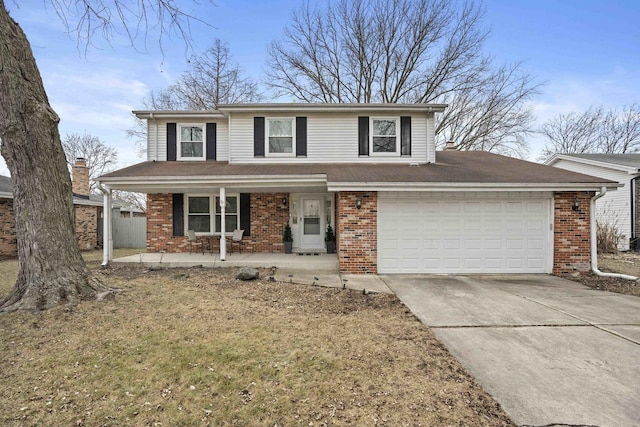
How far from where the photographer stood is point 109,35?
5.48 m

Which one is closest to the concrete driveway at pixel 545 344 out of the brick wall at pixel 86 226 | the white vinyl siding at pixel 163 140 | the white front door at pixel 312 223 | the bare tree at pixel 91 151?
the white front door at pixel 312 223

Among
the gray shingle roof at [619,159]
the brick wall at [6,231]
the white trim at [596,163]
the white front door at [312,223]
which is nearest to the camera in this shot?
the white front door at [312,223]

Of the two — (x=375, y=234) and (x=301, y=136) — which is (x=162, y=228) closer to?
(x=301, y=136)

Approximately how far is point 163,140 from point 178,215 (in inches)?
110

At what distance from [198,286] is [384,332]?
Result: 169 inches

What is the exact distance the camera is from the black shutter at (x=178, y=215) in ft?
34.3

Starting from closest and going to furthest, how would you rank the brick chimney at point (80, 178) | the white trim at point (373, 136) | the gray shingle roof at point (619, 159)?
the white trim at point (373, 136), the gray shingle roof at point (619, 159), the brick chimney at point (80, 178)

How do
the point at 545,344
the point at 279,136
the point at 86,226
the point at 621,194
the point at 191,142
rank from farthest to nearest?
the point at 86,226 < the point at 621,194 < the point at 191,142 < the point at 279,136 < the point at 545,344

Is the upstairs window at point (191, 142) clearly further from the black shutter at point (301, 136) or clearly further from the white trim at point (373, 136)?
the white trim at point (373, 136)

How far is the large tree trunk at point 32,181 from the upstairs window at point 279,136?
19.6ft

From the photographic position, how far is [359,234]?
7848mm

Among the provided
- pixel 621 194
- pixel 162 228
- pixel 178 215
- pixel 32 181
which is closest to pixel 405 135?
pixel 178 215

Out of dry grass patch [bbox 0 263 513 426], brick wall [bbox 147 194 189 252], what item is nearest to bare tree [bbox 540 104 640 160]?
brick wall [bbox 147 194 189 252]

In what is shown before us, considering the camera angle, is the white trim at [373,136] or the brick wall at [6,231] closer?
the white trim at [373,136]
